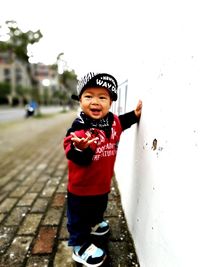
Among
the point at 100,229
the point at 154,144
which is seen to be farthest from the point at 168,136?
the point at 100,229

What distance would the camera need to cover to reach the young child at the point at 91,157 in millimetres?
1745

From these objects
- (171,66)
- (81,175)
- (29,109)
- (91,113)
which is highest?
(171,66)

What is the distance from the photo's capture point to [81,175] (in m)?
1.85

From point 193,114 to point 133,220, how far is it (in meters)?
1.30

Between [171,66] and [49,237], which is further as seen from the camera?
[49,237]

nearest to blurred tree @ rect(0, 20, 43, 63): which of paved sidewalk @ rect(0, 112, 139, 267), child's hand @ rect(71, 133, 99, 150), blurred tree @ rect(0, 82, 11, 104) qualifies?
paved sidewalk @ rect(0, 112, 139, 267)

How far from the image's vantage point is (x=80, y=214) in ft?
6.36

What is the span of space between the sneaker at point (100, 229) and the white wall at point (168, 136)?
0.95ft

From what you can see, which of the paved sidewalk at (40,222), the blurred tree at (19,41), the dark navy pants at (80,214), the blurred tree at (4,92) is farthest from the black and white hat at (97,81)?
the blurred tree at (4,92)

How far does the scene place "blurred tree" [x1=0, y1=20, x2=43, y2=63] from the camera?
18250mm

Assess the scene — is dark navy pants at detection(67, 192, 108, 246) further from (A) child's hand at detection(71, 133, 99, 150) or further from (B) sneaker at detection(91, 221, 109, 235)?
(A) child's hand at detection(71, 133, 99, 150)

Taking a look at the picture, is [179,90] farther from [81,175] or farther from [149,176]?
[81,175]

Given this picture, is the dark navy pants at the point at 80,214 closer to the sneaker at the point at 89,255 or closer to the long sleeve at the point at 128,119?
the sneaker at the point at 89,255

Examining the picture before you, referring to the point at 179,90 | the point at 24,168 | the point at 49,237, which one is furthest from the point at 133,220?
the point at 24,168
